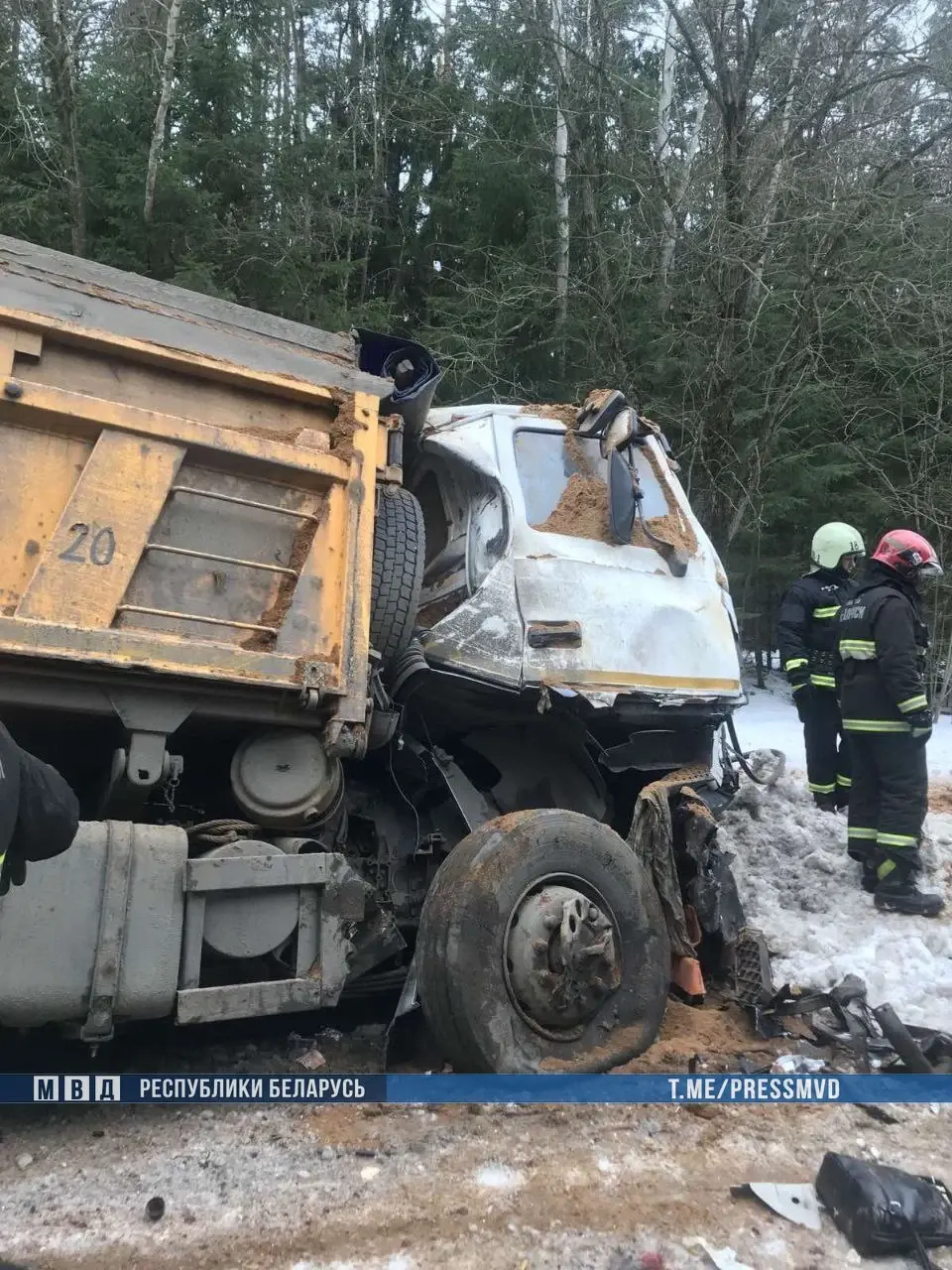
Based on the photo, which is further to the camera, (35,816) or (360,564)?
(360,564)

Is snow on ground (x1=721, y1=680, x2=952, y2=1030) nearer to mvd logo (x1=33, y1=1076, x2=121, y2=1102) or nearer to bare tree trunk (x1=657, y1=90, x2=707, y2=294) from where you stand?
mvd logo (x1=33, y1=1076, x2=121, y2=1102)

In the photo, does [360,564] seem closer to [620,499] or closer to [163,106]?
[620,499]

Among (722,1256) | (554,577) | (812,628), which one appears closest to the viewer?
(722,1256)

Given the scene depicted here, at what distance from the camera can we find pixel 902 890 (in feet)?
16.2

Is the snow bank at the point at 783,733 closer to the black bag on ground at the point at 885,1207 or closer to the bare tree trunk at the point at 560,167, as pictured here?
the black bag on ground at the point at 885,1207

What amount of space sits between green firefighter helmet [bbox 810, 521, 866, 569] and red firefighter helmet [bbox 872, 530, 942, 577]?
1.30 metres

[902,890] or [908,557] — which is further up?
[908,557]

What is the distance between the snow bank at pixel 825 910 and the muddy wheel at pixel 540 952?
1.00m

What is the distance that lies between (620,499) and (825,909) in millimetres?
2375

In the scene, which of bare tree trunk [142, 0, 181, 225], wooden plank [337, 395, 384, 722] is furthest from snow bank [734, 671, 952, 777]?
bare tree trunk [142, 0, 181, 225]

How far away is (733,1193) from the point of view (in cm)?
262

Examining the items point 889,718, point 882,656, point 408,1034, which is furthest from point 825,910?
point 408,1034

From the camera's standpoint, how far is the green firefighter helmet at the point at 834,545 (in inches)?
264

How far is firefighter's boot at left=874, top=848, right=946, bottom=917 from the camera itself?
4887 millimetres
